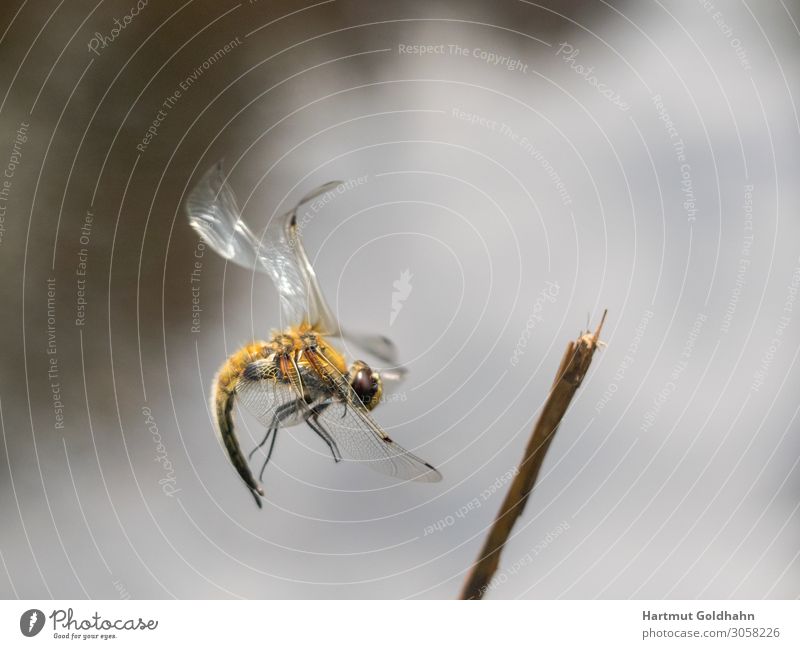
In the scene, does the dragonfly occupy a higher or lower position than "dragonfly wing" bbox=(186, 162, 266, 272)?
lower

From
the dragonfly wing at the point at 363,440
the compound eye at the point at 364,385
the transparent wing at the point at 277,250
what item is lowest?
the dragonfly wing at the point at 363,440

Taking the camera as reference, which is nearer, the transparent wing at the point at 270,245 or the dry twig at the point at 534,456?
the dry twig at the point at 534,456

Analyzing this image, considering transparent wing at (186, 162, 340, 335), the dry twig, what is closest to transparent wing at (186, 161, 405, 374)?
transparent wing at (186, 162, 340, 335)

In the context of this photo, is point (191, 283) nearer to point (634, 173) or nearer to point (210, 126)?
point (210, 126)

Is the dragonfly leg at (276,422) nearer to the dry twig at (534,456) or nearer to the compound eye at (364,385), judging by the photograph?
the compound eye at (364,385)

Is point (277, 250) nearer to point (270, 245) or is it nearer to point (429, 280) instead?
point (270, 245)
